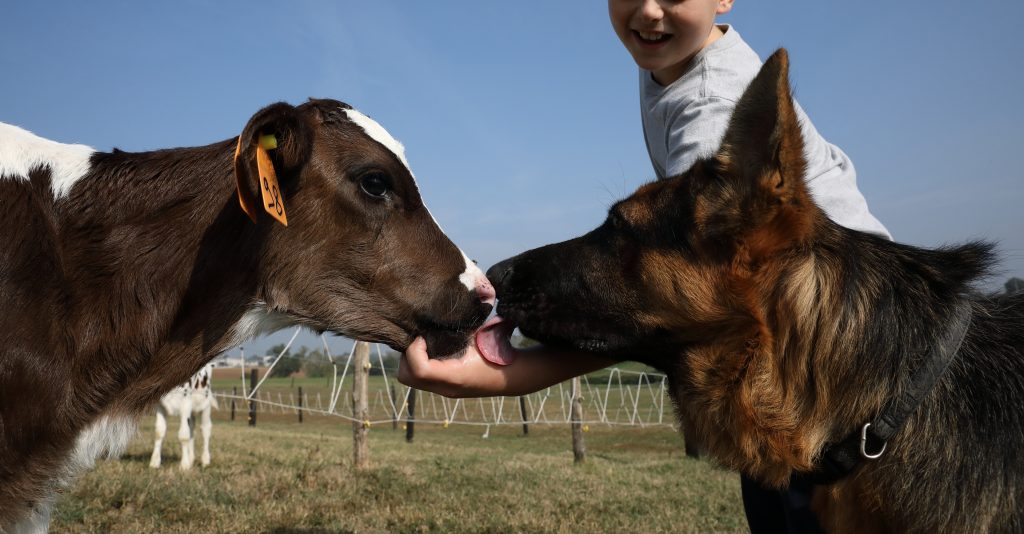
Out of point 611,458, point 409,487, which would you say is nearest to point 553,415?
point 611,458

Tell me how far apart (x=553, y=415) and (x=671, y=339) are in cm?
2980

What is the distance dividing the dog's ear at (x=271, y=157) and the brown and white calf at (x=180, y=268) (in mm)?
11

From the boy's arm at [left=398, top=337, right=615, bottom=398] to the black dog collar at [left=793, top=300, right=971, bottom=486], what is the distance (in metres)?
1.16

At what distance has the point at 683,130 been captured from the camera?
3479 mm

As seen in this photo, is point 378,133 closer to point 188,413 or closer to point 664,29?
point 664,29

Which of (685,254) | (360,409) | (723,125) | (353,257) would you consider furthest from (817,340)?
(360,409)

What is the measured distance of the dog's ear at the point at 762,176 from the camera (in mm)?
2541

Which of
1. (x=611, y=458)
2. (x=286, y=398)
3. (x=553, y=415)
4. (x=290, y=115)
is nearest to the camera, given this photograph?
(x=290, y=115)

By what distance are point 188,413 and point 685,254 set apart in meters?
13.1

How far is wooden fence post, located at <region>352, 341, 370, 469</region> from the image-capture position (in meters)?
13.0

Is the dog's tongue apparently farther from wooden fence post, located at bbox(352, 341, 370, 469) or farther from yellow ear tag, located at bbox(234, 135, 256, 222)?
wooden fence post, located at bbox(352, 341, 370, 469)

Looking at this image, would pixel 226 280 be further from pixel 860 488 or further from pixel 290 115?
pixel 860 488

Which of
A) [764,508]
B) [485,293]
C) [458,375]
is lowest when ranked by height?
[764,508]

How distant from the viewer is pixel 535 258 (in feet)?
11.6
